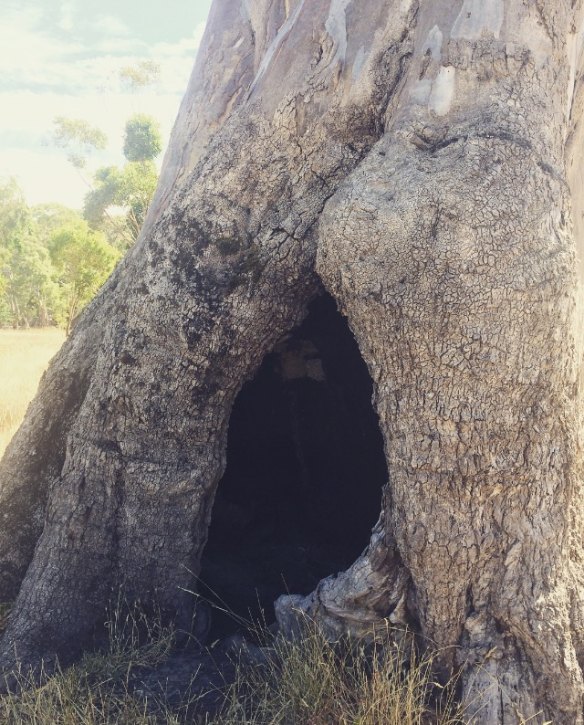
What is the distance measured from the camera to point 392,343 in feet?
8.13

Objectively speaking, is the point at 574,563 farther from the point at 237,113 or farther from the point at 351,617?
the point at 237,113

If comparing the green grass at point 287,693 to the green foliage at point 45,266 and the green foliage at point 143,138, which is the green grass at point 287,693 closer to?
the green foliage at point 45,266

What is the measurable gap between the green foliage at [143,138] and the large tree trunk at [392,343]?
155 feet

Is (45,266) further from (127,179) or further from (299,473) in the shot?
(299,473)

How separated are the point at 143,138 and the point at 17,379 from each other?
134 feet

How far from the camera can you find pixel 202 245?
9.74 ft

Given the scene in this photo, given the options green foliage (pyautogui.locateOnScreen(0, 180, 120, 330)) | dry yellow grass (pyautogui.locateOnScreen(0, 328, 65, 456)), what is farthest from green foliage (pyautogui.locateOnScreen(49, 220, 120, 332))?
dry yellow grass (pyautogui.locateOnScreen(0, 328, 65, 456))

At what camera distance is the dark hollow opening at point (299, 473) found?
12.4 ft

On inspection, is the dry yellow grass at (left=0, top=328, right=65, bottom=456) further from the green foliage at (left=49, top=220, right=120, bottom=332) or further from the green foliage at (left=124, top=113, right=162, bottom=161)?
the green foliage at (left=124, top=113, right=162, bottom=161)

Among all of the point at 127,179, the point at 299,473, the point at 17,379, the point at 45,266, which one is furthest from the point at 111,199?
the point at 299,473

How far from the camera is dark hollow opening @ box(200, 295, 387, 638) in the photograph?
3.78 metres

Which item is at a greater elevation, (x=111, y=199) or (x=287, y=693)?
(x=111, y=199)

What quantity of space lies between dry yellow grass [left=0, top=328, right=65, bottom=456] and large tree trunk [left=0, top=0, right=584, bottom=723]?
3.58m

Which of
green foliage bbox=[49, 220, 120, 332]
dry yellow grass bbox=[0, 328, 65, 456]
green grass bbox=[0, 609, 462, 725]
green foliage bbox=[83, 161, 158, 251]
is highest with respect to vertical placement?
green foliage bbox=[83, 161, 158, 251]
